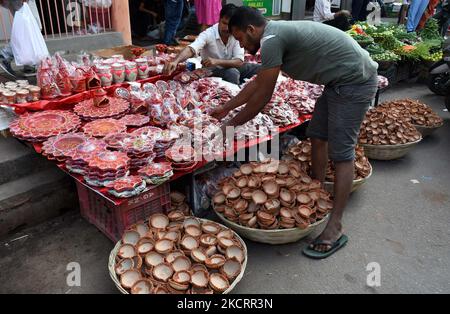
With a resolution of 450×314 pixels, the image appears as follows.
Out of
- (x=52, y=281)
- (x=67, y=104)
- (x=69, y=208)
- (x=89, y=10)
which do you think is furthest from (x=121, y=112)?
(x=89, y=10)

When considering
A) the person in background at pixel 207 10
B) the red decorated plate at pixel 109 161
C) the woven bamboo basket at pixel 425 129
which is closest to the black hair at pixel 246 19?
the red decorated plate at pixel 109 161

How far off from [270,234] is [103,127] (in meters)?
1.51

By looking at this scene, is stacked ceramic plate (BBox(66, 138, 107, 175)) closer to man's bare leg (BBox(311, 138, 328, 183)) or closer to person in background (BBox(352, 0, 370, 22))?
man's bare leg (BBox(311, 138, 328, 183))

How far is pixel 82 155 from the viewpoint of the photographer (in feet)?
7.91

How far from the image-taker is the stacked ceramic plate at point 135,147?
101 inches

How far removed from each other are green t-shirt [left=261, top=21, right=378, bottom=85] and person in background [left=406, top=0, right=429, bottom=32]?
7222 millimetres

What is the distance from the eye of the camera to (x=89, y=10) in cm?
548

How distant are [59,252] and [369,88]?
7.63 ft

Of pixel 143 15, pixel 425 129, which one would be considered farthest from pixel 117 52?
pixel 425 129

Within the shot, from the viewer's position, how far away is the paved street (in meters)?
2.30

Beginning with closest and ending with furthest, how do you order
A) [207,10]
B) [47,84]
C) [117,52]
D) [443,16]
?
[47,84] < [117,52] < [207,10] < [443,16]

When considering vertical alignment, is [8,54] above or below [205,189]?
above

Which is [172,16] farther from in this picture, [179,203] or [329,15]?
[179,203]

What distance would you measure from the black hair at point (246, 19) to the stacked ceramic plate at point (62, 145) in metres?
1.33
